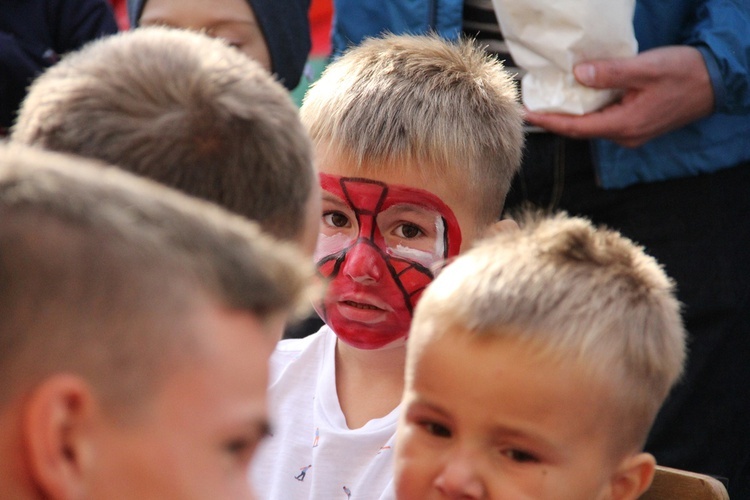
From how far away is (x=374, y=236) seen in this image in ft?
→ 6.32

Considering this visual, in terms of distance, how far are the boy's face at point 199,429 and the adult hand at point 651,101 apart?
161 cm

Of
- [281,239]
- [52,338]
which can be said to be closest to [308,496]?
[281,239]

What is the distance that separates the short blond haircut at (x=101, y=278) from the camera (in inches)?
28.7

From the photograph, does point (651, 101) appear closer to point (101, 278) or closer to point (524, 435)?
point (524, 435)

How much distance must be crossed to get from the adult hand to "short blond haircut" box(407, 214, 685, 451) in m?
0.74

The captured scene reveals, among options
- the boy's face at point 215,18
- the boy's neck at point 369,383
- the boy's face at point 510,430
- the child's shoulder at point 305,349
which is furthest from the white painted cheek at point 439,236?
the boy's face at point 215,18

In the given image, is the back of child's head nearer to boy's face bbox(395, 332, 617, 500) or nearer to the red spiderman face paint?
boy's face bbox(395, 332, 617, 500)

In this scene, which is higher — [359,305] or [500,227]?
[500,227]

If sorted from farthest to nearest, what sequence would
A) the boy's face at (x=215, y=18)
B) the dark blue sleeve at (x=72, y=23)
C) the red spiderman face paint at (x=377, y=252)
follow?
the dark blue sleeve at (x=72, y=23) < the boy's face at (x=215, y=18) < the red spiderman face paint at (x=377, y=252)

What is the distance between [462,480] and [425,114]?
87 cm

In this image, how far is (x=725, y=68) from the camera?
228 centimetres

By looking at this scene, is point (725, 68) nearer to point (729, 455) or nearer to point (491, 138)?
point (491, 138)

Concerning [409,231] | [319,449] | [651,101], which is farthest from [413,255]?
[651,101]

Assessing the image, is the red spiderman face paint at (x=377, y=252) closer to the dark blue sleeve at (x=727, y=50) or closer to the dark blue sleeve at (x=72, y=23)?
the dark blue sleeve at (x=727, y=50)
